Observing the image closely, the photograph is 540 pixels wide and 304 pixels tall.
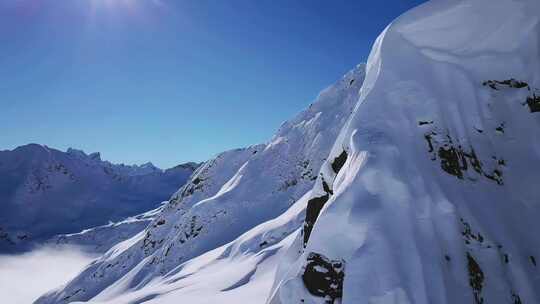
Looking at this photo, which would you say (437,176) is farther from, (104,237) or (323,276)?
(104,237)

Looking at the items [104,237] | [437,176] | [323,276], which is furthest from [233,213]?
[104,237]

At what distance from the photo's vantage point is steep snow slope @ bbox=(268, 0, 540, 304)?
A: 796 cm

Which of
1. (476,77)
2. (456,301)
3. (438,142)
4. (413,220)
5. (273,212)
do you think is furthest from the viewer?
(273,212)

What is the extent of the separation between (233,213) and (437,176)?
3968 cm

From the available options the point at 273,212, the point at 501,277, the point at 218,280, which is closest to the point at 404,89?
the point at 501,277

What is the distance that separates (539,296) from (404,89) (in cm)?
656

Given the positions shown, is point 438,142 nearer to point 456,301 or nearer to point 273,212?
point 456,301

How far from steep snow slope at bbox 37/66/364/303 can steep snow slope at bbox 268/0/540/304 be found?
70.8 ft

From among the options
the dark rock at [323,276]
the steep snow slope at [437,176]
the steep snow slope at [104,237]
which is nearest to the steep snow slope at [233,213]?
the steep snow slope at [437,176]

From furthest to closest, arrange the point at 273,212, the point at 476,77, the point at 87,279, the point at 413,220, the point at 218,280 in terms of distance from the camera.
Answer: the point at 87,279
the point at 273,212
the point at 218,280
the point at 476,77
the point at 413,220

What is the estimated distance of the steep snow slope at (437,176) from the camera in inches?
313

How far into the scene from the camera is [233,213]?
4794 cm

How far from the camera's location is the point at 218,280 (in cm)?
2627

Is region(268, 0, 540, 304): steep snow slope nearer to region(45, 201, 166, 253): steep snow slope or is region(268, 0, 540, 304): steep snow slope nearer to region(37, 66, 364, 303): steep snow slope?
region(37, 66, 364, 303): steep snow slope
